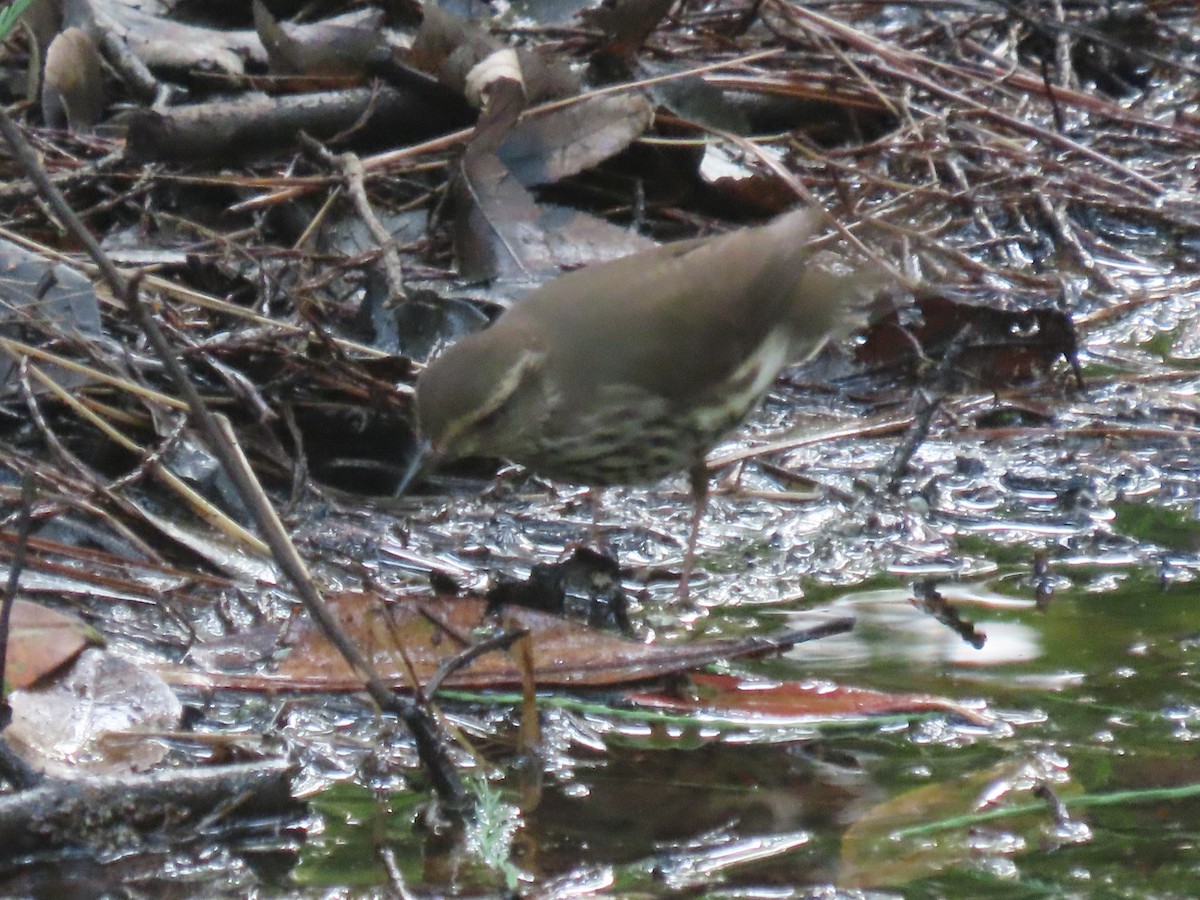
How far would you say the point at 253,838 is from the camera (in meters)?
2.92

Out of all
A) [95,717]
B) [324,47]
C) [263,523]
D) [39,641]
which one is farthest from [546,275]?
[263,523]

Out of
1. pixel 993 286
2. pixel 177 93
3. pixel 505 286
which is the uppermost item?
pixel 177 93

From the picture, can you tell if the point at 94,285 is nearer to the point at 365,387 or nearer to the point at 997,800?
the point at 365,387

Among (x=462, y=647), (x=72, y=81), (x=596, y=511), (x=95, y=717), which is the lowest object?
(x=596, y=511)

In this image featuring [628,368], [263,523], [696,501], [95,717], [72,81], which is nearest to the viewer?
[263,523]

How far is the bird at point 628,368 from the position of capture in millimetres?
4230

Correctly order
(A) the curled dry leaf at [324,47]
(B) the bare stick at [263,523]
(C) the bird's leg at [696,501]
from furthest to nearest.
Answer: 1. (A) the curled dry leaf at [324,47]
2. (C) the bird's leg at [696,501]
3. (B) the bare stick at [263,523]

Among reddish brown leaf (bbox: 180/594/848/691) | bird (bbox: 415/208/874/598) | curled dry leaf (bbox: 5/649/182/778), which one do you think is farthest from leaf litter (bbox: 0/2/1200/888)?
bird (bbox: 415/208/874/598)

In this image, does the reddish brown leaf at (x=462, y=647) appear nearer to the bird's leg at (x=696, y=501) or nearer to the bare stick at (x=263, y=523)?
the bare stick at (x=263, y=523)

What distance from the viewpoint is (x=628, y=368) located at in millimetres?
4465

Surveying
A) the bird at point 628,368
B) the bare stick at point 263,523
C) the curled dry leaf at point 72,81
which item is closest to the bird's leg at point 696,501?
the bird at point 628,368

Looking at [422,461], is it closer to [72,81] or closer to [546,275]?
[546,275]

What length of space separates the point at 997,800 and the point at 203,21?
14.3 feet

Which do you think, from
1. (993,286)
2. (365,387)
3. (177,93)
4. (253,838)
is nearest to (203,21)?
(177,93)
